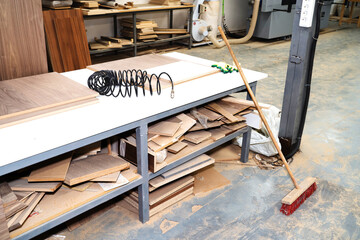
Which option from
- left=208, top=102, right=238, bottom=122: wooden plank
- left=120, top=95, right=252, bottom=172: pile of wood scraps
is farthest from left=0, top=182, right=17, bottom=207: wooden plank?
left=208, top=102, right=238, bottom=122: wooden plank

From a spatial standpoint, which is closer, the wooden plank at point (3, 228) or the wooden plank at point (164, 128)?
the wooden plank at point (3, 228)

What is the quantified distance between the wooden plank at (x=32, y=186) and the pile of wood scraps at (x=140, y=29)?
4.03 metres

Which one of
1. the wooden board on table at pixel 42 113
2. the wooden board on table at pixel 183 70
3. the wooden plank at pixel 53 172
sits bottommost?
the wooden plank at pixel 53 172

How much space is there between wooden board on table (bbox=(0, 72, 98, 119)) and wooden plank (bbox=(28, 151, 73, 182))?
12.2 inches

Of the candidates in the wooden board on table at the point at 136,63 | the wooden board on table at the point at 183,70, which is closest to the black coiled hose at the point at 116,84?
the wooden board on table at the point at 183,70

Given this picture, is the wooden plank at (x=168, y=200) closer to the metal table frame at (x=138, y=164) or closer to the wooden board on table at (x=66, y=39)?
the metal table frame at (x=138, y=164)

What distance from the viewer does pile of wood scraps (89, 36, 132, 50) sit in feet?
16.5

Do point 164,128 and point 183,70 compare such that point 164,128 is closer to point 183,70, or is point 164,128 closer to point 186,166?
point 186,166

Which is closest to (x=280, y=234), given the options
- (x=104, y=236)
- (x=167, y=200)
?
(x=167, y=200)

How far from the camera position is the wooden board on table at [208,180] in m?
2.38

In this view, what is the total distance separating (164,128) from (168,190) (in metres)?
0.42

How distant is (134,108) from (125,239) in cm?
76

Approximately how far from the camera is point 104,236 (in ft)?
6.36

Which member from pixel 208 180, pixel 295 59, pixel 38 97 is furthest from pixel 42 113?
pixel 295 59
